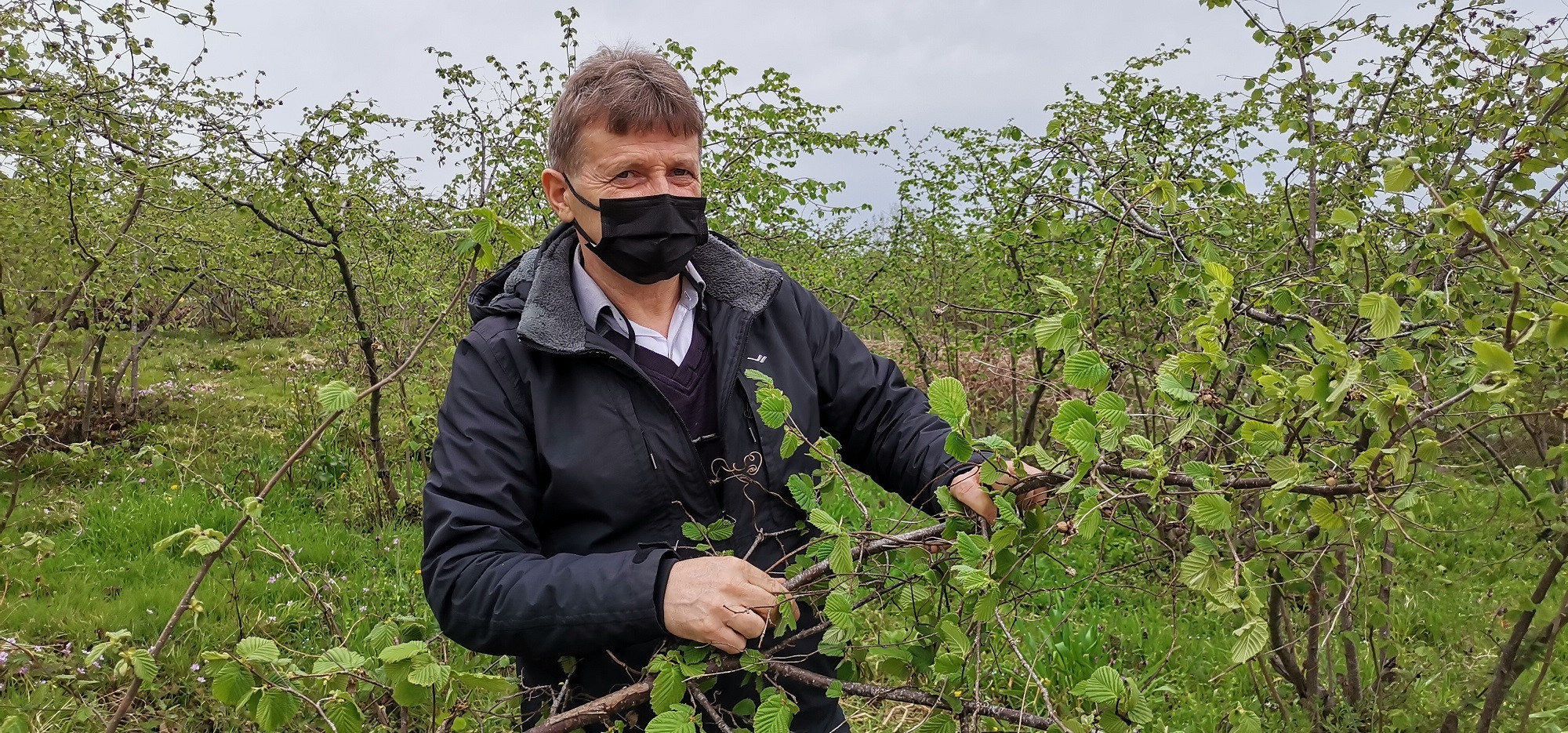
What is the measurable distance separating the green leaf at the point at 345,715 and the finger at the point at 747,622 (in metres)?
0.53

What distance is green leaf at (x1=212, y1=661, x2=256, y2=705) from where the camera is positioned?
1165mm

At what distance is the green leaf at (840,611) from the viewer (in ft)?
3.96

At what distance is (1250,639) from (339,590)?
4.30 metres

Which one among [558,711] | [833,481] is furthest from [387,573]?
[833,481]

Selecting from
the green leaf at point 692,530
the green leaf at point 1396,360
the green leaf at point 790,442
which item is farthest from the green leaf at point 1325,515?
the green leaf at point 692,530

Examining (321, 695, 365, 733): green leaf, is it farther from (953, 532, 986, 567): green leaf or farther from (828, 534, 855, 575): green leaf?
(953, 532, 986, 567): green leaf

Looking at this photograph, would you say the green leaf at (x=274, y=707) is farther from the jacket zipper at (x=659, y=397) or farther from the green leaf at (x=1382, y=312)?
the green leaf at (x=1382, y=312)

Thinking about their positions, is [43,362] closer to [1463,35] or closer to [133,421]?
[133,421]

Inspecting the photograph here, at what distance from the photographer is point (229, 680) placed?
3.89 feet

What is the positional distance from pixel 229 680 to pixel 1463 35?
3.20 meters

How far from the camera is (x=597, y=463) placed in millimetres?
1632

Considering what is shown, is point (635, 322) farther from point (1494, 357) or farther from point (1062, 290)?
point (1494, 357)

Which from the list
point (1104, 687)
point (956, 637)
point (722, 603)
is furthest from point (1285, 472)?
point (722, 603)

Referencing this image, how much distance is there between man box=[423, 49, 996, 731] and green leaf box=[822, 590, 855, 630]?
0.51 feet
